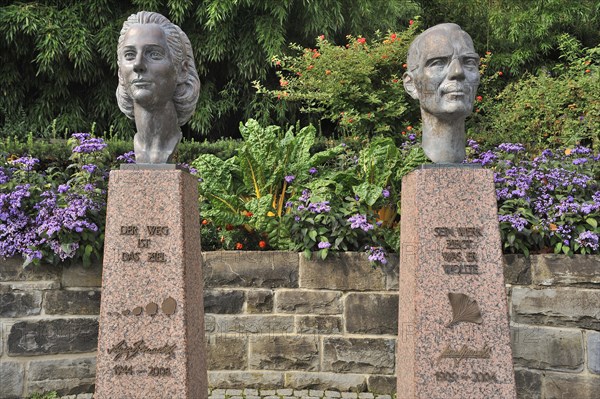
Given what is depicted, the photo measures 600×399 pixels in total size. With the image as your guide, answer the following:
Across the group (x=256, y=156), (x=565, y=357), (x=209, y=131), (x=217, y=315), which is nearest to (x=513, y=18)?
(x=209, y=131)

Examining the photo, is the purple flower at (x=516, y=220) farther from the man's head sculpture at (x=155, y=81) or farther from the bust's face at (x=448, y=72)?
the man's head sculpture at (x=155, y=81)

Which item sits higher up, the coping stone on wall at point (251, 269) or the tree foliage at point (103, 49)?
the tree foliage at point (103, 49)

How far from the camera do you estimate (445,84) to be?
9.72 feet

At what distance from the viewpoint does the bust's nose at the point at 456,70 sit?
9.55 ft

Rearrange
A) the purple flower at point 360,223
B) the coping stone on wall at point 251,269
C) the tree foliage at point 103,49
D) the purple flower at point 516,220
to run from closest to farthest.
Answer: the purple flower at point 516,220 → the purple flower at point 360,223 → the coping stone on wall at point 251,269 → the tree foliage at point 103,49

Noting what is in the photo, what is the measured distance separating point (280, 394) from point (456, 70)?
8.85 feet

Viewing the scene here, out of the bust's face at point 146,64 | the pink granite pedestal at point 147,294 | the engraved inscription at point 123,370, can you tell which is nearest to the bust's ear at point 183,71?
the bust's face at point 146,64

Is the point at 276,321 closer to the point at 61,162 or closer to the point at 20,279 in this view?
the point at 20,279

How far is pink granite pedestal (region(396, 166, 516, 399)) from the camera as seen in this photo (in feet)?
9.23

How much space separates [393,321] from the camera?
157 inches

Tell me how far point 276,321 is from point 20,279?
194 cm

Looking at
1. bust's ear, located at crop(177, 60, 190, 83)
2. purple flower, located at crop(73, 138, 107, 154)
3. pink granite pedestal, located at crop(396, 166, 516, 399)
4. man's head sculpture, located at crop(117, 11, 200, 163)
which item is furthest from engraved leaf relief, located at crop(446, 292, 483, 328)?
purple flower, located at crop(73, 138, 107, 154)
